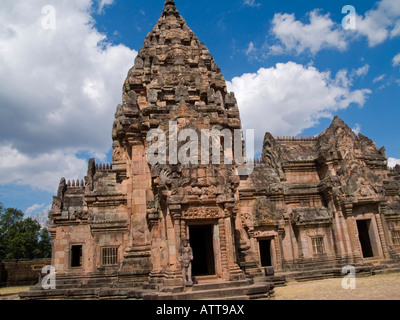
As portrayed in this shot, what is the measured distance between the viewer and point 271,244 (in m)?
18.5

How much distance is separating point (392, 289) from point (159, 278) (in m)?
7.76

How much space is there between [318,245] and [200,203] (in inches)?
430

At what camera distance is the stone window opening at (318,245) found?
61.6 ft

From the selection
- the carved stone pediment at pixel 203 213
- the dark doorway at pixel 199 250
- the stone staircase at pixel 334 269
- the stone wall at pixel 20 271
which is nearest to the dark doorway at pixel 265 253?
the stone staircase at pixel 334 269

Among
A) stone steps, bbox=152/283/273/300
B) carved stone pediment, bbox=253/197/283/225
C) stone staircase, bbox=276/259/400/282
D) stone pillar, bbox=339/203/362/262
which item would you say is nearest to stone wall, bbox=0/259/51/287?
carved stone pediment, bbox=253/197/283/225

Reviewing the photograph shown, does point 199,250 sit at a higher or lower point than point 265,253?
higher

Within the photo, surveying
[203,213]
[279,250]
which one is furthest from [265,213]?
[203,213]

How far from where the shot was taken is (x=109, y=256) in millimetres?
16266

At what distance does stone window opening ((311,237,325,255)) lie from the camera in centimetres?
1877

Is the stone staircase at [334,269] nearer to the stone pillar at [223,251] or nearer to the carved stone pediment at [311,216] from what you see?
the carved stone pediment at [311,216]

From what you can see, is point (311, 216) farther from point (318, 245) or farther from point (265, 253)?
point (265, 253)

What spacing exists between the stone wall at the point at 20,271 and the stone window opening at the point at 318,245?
77.3ft

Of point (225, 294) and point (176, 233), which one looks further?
point (176, 233)

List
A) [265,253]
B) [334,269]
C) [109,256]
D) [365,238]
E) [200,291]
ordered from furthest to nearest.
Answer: [365,238], [265,253], [334,269], [109,256], [200,291]
